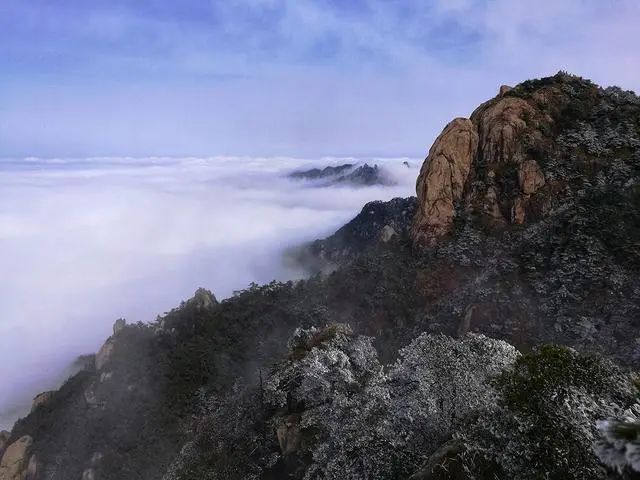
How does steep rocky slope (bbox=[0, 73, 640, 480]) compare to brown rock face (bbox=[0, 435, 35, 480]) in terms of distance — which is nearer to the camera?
steep rocky slope (bbox=[0, 73, 640, 480])

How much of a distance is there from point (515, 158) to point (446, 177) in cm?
885

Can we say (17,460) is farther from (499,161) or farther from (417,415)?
(499,161)

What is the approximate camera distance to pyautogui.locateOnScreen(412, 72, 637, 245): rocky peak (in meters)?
56.0

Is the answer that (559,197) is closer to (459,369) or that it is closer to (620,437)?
(459,369)

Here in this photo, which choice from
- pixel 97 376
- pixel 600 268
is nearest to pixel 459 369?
pixel 600 268

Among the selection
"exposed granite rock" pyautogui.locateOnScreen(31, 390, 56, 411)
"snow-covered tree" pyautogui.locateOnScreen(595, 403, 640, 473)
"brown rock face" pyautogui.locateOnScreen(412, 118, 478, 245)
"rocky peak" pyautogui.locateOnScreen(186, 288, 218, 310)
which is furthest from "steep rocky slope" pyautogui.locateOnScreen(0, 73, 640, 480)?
"snow-covered tree" pyautogui.locateOnScreen(595, 403, 640, 473)

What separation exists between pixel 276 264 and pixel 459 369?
13774cm

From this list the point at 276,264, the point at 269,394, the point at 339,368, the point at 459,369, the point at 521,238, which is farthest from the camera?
the point at 276,264

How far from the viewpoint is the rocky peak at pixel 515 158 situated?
56.0 meters

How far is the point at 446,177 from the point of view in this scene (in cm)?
6053

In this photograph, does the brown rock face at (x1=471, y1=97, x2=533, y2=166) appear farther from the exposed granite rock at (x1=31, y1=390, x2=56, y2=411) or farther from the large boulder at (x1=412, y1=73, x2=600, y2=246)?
the exposed granite rock at (x1=31, y1=390, x2=56, y2=411)

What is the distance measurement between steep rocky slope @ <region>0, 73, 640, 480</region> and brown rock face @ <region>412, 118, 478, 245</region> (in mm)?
201

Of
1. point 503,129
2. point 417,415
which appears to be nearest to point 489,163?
point 503,129

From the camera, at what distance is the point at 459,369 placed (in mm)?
21203
